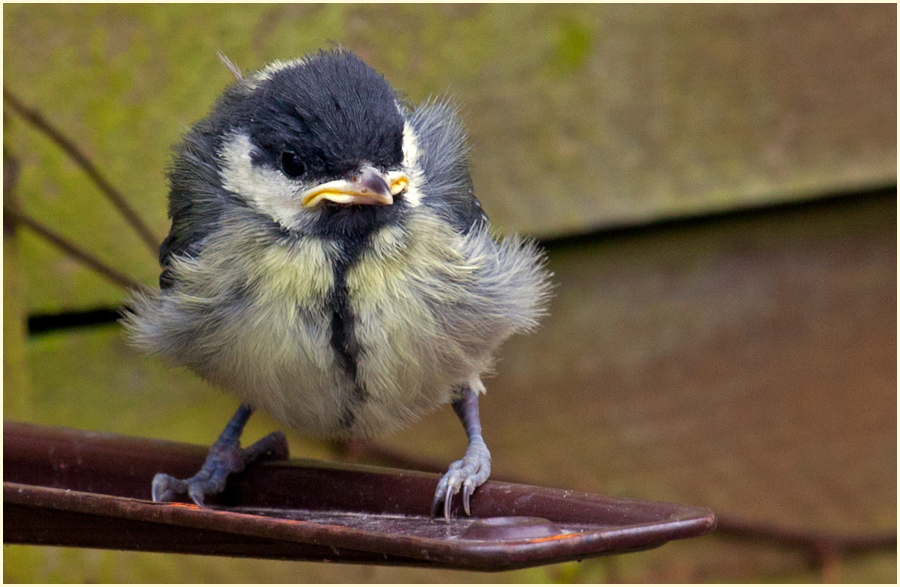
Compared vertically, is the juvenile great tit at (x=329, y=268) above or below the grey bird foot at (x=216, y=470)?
above

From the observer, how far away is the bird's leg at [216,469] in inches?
40.8

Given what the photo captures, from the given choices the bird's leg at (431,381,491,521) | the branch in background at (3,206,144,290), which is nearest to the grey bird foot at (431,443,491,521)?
the bird's leg at (431,381,491,521)

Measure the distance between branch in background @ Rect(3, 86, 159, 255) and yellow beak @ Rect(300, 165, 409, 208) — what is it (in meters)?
0.54

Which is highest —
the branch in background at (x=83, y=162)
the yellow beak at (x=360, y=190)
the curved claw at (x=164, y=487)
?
the branch in background at (x=83, y=162)

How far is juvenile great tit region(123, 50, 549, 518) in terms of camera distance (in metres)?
0.91

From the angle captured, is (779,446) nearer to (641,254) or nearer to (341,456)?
(641,254)

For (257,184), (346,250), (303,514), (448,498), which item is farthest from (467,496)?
(257,184)

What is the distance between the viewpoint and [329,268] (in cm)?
91

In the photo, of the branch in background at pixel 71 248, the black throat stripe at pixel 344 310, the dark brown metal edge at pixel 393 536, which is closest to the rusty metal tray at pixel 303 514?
the dark brown metal edge at pixel 393 536

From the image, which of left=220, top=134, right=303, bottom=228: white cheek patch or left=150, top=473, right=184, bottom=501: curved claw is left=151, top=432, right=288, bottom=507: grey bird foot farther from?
left=220, top=134, right=303, bottom=228: white cheek patch

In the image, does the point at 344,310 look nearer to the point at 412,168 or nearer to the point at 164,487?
the point at 412,168

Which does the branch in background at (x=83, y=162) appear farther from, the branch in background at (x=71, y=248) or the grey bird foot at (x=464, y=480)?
the grey bird foot at (x=464, y=480)

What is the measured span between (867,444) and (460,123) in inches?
42.9

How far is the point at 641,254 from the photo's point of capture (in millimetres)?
1646
